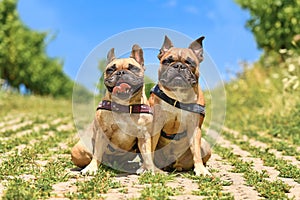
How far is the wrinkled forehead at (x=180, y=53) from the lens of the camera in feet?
16.3

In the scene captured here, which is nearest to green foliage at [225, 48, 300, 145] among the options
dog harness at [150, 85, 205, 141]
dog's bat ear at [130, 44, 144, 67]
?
dog harness at [150, 85, 205, 141]

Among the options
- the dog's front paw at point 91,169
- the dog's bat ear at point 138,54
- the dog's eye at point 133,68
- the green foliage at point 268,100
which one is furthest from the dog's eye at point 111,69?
the green foliage at point 268,100

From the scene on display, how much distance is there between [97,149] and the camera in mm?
5113

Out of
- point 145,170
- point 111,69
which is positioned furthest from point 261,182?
point 111,69

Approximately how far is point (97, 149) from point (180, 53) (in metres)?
1.35

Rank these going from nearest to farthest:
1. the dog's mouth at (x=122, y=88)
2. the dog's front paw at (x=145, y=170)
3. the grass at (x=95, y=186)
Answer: the grass at (x=95, y=186) → the dog's mouth at (x=122, y=88) → the dog's front paw at (x=145, y=170)

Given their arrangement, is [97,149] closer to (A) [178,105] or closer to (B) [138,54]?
(A) [178,105]

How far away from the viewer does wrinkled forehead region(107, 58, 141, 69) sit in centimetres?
498

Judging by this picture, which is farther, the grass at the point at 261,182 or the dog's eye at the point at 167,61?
the dog's eye at the point at 167,61

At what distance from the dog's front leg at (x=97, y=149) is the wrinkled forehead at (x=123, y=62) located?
2.18ft

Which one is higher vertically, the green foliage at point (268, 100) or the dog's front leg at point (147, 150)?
the green foliage at point (268, 100)

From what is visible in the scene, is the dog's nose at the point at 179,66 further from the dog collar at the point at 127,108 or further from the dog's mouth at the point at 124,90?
the dog collar at the point at 127,108

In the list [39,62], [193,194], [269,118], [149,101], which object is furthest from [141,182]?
[39,62]

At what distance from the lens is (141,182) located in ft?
15.4
